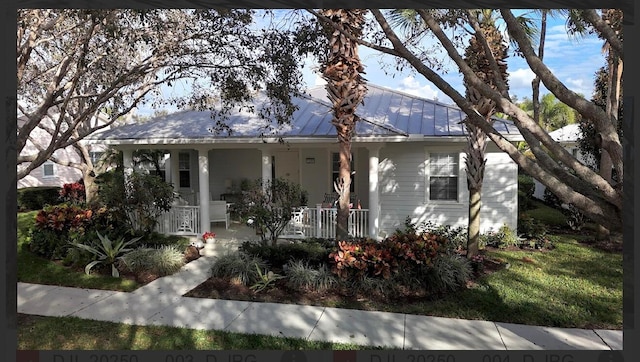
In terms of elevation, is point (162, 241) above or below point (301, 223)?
below

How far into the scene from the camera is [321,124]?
1172cm

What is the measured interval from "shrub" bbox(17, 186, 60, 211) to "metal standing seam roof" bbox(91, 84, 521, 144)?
27.9 feet

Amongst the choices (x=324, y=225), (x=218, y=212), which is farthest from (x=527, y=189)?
(x=218, y=212)

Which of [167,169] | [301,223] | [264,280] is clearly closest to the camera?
[264,280]

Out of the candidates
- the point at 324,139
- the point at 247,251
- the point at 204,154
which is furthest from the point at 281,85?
the point at 204,154

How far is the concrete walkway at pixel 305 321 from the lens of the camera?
5445 millimetres

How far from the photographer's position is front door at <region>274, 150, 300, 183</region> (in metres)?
15.7

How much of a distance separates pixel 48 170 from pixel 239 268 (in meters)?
22.7

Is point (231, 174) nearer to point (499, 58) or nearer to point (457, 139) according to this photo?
point (457, 139)

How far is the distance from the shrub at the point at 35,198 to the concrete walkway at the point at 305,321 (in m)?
13.0

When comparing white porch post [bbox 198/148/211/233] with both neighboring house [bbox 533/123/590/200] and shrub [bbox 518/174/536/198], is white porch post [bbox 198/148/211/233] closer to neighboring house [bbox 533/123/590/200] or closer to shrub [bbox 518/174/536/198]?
shrub [bbox 518/174/536/198]

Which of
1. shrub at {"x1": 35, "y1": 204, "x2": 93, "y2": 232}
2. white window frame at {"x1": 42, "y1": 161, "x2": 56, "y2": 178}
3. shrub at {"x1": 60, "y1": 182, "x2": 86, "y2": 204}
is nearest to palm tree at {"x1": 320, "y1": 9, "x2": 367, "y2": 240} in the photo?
shrub at {"x1": 35, "y1": 204, "x2": 93, "y2": 232}

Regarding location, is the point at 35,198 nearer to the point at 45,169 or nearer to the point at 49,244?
the point at 45,169

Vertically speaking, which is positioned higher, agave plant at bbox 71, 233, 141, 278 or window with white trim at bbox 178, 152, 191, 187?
window with white trim at bbox 178, 152, 191, 187
